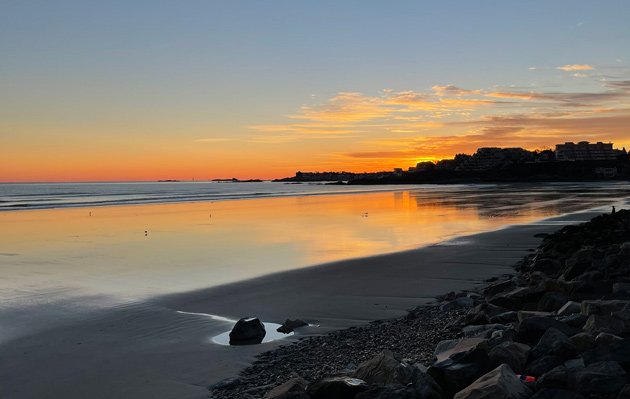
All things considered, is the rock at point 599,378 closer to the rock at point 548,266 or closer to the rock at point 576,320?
the rock at point 576,320

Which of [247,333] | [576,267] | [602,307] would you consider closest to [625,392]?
[602,307]

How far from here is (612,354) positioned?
15.4 feet

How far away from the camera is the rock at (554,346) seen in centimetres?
Answer: 503

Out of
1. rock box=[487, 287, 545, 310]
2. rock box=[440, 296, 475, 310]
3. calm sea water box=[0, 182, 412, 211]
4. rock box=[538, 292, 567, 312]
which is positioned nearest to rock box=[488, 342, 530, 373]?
rock box=[538, 292, 567, 312]

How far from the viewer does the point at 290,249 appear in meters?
17.7

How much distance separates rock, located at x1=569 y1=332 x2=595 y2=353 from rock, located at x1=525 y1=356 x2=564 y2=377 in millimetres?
377

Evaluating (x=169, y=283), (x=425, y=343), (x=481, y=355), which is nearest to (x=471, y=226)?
(x=169, y=283)

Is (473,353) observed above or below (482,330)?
above

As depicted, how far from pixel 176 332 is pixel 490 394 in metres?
5.48

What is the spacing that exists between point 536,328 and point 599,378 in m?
1.58

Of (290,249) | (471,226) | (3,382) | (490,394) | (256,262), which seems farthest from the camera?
(471,226)

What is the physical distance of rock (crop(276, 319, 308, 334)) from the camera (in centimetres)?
830

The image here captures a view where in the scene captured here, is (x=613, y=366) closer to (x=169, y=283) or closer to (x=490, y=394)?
(x=490, y=394)

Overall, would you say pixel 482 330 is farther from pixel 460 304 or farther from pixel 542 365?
pixel 460 304
